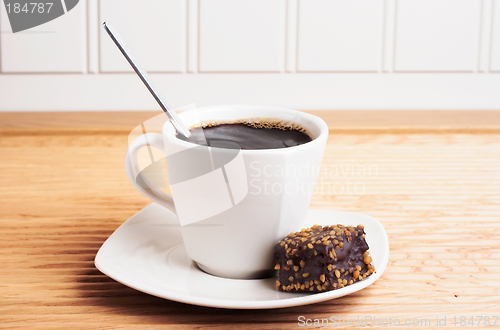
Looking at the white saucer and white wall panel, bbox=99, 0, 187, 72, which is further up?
white wall panel, bbox=99, 0, 187, 72

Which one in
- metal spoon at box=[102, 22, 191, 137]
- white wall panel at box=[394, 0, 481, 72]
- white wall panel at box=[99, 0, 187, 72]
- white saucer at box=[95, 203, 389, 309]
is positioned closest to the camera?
white saucer at box=[95, 203, 389, 309]

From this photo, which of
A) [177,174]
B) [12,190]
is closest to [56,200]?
[12,190]

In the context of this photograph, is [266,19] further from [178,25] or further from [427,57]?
[427,57]

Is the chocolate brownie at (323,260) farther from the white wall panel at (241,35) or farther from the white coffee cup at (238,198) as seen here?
the white wall panel at (241,35)

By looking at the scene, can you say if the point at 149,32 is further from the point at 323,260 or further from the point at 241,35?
the point at 323,260

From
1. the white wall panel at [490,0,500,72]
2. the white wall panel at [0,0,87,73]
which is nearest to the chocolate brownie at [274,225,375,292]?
the white wall panel at [0,0,87,73]

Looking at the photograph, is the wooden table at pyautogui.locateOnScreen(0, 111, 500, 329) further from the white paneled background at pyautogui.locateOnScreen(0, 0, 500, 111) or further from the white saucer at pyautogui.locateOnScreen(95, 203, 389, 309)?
the white paneled background at pyautogui.locateOnScreen(0, 0, 500, 111)
